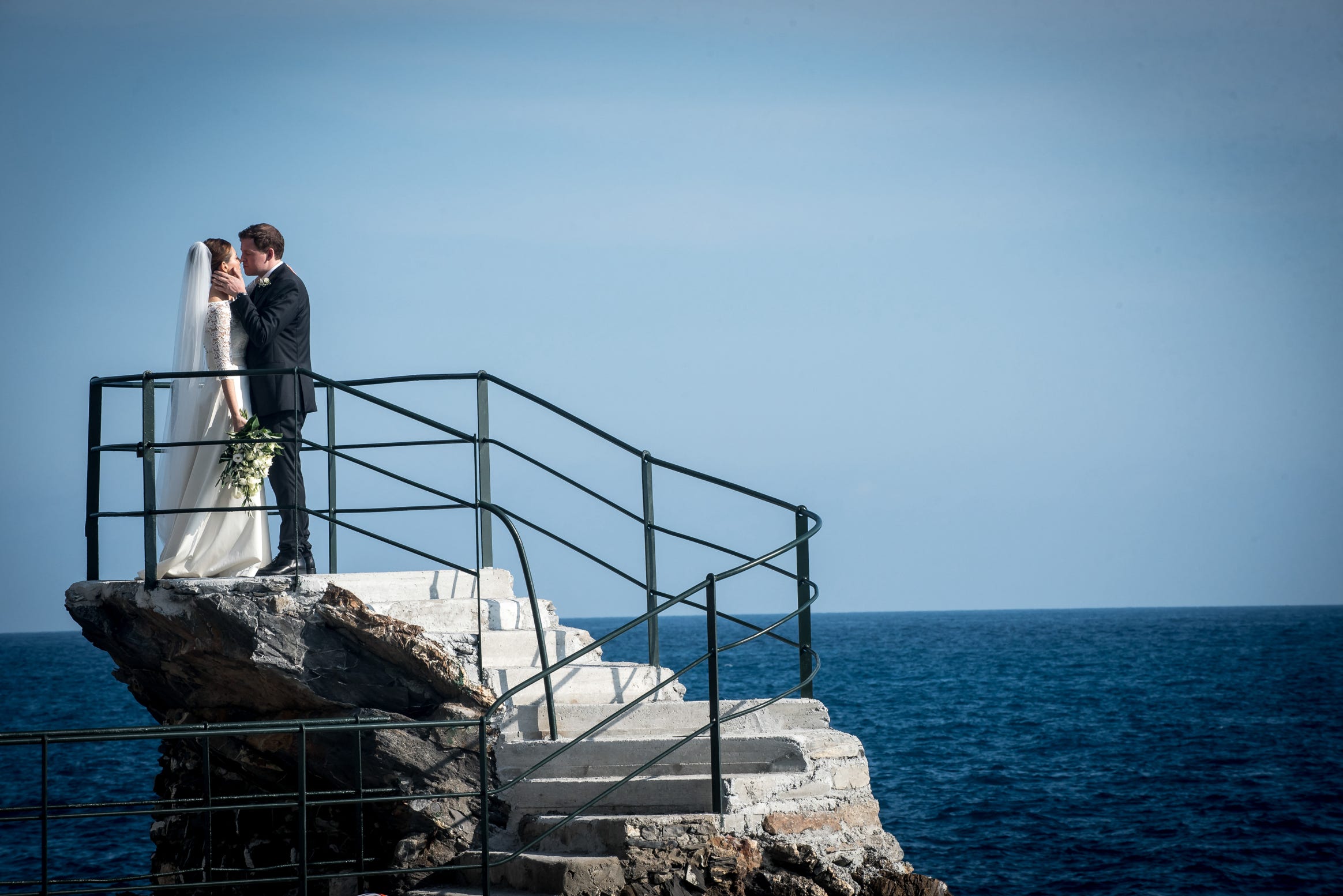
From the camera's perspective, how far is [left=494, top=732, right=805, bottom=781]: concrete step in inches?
268

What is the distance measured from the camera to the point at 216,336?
27.0ft

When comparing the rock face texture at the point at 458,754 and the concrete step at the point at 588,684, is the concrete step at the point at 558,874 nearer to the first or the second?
the rock face texture at the point at 458,754

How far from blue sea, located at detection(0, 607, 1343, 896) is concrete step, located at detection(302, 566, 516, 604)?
1241cm

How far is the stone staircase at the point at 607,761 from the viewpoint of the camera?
634 cm

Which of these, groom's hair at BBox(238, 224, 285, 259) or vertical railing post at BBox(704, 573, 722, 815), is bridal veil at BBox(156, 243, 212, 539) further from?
vertical railing post at BBox(704, 573, 722, 815)

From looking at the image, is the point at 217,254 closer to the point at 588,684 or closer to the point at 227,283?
the point at 227,283

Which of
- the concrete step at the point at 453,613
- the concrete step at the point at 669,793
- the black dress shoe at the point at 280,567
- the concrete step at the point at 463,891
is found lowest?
the concrete step at the point at 463,891

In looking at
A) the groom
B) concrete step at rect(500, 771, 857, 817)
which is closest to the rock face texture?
concrete step at rect(500, 771, 857, 817)

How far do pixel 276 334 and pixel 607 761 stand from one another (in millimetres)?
3622

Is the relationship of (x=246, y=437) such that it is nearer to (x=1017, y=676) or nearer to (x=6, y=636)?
(x=1017, y=676)

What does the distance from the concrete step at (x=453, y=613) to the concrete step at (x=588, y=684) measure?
312mm

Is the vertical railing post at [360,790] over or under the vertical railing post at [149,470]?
under

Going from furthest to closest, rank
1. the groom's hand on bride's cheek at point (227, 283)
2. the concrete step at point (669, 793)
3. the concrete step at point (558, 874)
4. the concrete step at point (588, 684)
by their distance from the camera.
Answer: the groom's hand on bride's cheek at point (227, 283) < the concrete step at point (588, 684) < the concrete step at point (669, 793) < the concrete step at point (558, 874)

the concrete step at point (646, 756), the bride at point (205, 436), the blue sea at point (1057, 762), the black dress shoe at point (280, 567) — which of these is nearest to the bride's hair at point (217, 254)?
the bride at point (205, 436)
